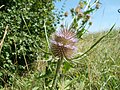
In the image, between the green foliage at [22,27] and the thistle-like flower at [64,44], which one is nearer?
the thistle-like flower at [64,44]

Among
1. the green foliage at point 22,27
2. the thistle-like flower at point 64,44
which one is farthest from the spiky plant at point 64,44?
the green foliage at point 22,27

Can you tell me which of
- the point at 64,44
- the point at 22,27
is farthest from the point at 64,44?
the point at 22,27

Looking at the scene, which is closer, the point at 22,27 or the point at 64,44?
the point at 64,44

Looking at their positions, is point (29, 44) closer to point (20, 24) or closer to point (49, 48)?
point (20, 24)

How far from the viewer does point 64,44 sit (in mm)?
1421

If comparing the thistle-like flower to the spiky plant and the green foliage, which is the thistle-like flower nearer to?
the spiky plant

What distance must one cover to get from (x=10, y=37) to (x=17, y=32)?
14 cm

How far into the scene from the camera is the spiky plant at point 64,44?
55.0 inches

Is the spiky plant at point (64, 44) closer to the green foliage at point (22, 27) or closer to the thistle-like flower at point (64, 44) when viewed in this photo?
the thistle-like flower at point (64, 44)

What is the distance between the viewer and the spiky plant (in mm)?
1398

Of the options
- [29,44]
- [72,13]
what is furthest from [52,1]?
[72,13]

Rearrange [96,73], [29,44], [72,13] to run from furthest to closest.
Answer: [29,44] < [96,73] < [72,13]

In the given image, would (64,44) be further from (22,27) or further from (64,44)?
(22,27)

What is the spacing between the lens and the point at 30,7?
13.5ft
